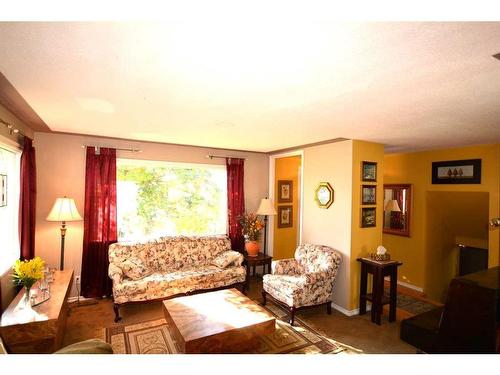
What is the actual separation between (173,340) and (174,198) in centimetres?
222

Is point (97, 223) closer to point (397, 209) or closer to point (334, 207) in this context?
point (334, 207)

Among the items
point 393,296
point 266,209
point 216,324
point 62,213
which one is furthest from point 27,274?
point 393,296

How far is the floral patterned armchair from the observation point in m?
3.12

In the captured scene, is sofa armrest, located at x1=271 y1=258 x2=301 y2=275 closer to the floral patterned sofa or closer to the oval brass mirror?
the floral patterned sofa

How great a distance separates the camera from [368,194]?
11.8 ft

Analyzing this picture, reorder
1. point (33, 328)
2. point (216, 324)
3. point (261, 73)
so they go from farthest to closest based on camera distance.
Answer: point (216, 324), point (33, 328), point (261, 73)

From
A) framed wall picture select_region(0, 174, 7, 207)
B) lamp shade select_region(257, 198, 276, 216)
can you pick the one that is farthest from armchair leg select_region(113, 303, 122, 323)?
lamp shade select_region(257, 198, 276, 216)

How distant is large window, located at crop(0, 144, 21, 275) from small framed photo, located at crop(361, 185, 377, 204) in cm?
407

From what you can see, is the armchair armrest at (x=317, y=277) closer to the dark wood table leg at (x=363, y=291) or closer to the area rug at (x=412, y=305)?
the dark wood table leg at (x=363, y=291)

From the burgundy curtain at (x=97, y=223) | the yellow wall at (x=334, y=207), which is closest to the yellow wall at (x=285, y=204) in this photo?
the yellow wall at (x=334, y=207)

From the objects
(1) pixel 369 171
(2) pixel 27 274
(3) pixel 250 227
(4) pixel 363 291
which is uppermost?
(1) pixel 369 171

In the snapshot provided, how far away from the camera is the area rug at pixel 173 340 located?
254cm

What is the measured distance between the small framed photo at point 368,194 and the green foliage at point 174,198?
7.81 ft

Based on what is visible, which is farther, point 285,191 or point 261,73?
point 285,191
